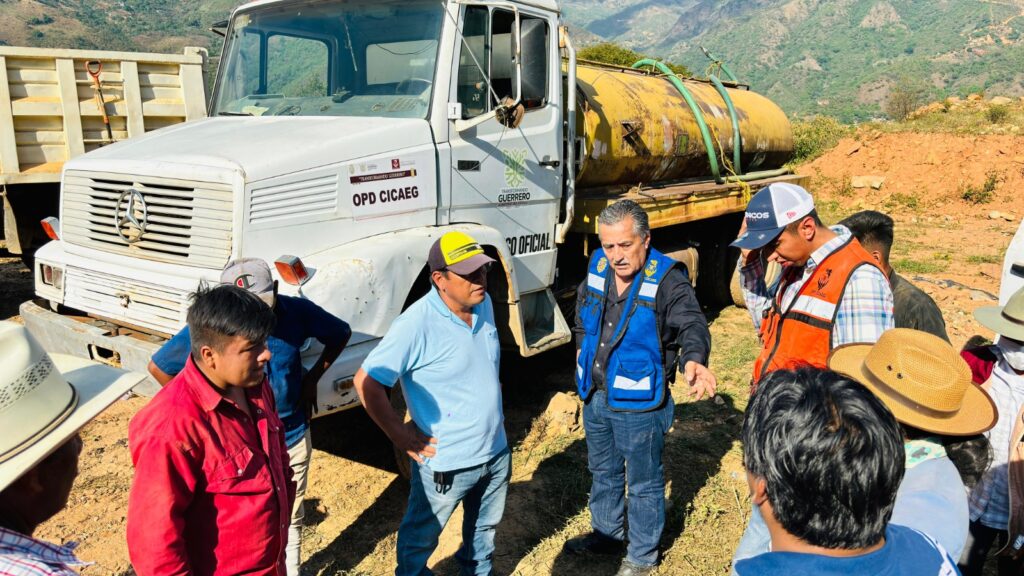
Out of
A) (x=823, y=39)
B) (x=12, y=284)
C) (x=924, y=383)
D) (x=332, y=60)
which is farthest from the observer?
(x=823, y=39)

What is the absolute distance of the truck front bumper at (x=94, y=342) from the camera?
11.4 feet

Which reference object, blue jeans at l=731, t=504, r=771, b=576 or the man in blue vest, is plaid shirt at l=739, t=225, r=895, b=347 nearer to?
the man in blue vest

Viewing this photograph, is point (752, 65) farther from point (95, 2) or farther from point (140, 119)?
point (140, 119)

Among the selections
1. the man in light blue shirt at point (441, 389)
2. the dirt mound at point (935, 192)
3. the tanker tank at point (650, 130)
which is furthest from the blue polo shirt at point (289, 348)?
the dirt mound at point (935, 192)

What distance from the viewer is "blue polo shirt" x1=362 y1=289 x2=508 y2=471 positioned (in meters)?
2.62

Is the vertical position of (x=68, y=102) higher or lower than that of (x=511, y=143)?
higher

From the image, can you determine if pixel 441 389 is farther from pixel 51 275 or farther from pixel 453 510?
pixel 51 275

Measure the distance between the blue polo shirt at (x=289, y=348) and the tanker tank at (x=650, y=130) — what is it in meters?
2.80

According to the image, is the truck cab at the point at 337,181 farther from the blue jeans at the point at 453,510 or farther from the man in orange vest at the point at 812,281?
the man in orange vest at the point at 812,281

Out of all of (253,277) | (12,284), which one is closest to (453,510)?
(253,277)

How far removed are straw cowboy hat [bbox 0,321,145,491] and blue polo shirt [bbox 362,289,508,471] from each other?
121 cm

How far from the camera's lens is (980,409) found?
1.91 m

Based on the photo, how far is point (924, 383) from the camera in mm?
1769

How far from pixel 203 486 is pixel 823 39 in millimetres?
114545
